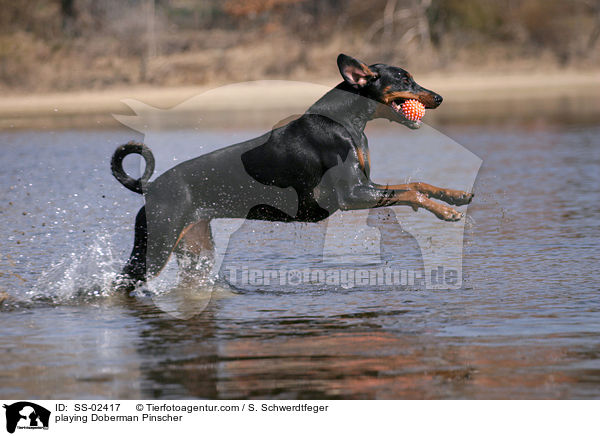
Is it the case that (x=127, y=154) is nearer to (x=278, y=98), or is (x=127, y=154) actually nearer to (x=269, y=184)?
(x=269, y=184)

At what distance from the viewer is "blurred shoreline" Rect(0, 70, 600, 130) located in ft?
78.3

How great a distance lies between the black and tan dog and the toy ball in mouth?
1.35ft

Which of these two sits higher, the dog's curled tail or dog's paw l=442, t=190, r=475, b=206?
the dog's curled tail

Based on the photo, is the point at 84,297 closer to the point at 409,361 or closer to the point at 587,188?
the point at 409,361

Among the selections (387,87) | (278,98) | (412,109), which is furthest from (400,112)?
(278,98)

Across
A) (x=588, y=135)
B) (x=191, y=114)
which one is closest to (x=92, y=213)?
(x=588, y=135)

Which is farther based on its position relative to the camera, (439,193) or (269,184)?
(269,184)

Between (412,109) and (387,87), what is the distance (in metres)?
0.24

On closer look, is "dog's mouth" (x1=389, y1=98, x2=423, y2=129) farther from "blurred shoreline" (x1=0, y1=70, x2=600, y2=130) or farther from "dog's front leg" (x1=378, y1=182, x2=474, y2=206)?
"blurred shoreline" (x1=0, y1=70, x2=600, y2=130)

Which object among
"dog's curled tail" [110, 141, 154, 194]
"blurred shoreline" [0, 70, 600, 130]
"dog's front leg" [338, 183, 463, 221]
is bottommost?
"dog's front leg" [338, 183, 463, 221]

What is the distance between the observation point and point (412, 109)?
7352 millimetres

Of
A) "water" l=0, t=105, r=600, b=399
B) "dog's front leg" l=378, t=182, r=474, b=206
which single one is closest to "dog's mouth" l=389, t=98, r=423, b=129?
"dog's front leg" l=378, t=182, r=474, b=206

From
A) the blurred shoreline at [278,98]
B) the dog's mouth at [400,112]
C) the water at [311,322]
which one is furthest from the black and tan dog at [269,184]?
the blurred shoreline at [278,98]

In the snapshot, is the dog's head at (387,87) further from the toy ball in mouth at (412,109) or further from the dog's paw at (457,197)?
the dog's paw at (457,197)
